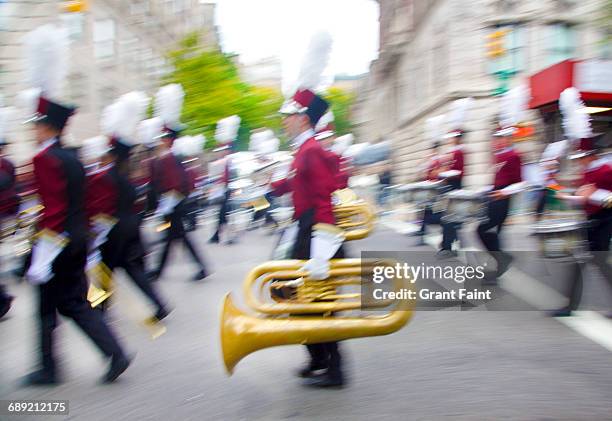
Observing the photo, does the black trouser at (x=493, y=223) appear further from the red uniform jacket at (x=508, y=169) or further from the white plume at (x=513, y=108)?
the white plume at (x=513, y=108)

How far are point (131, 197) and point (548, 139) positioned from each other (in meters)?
14.0

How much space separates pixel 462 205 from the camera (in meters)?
9.46

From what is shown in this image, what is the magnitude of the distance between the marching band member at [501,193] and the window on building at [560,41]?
17.1 m

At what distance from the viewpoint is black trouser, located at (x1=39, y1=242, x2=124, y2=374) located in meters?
4.48

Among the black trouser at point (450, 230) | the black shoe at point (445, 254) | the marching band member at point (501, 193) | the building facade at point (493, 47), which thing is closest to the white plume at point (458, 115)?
the black trouser at point (450, 230)

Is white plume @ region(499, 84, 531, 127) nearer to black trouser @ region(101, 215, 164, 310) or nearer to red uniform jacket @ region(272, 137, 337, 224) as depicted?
red uniform jacket @ region(272, 137, 337, 224)

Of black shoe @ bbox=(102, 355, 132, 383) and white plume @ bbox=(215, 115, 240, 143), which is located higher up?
white plume @ bbox=(215, 115, 240, 143)

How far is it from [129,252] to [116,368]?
5.97 feet

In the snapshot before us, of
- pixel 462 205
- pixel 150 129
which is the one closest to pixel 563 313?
pixel 462 205

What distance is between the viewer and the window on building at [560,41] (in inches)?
902

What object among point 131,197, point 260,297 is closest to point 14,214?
point 131,197

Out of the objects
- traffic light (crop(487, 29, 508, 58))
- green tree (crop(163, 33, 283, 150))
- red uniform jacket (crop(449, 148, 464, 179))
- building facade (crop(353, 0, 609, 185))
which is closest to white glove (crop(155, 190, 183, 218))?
red uniform jacket (crop(449, 148, 464, 179))

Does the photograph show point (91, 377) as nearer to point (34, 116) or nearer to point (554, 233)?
point (34, 116)

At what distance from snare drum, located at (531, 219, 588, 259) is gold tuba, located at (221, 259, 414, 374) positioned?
2.35 meters
